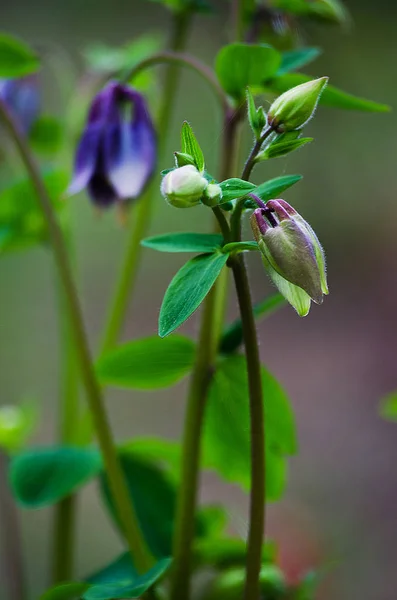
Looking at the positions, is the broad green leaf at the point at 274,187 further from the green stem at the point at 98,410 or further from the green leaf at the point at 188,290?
the green stem at the point at 98,410

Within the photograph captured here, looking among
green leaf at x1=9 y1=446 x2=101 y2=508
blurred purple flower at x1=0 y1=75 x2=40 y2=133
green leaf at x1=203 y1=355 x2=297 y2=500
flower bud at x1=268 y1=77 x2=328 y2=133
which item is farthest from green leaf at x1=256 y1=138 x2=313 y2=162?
blurred purple flower at x1=0 y1=75 x2=40 y2=133

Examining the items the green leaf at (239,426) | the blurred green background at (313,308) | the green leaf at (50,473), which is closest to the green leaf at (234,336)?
the green leaf at (239,426)

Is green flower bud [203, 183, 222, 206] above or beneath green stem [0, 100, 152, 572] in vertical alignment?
above

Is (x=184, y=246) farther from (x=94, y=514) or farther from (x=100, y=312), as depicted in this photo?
(x=100, y=312)

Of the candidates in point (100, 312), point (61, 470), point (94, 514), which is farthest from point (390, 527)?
point (61, 470)

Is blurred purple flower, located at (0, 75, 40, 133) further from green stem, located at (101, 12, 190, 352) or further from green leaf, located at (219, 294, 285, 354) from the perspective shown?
green leaf, located at (219, 294, 285, 354)

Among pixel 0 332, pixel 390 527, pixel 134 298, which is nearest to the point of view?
pixel 390 527
